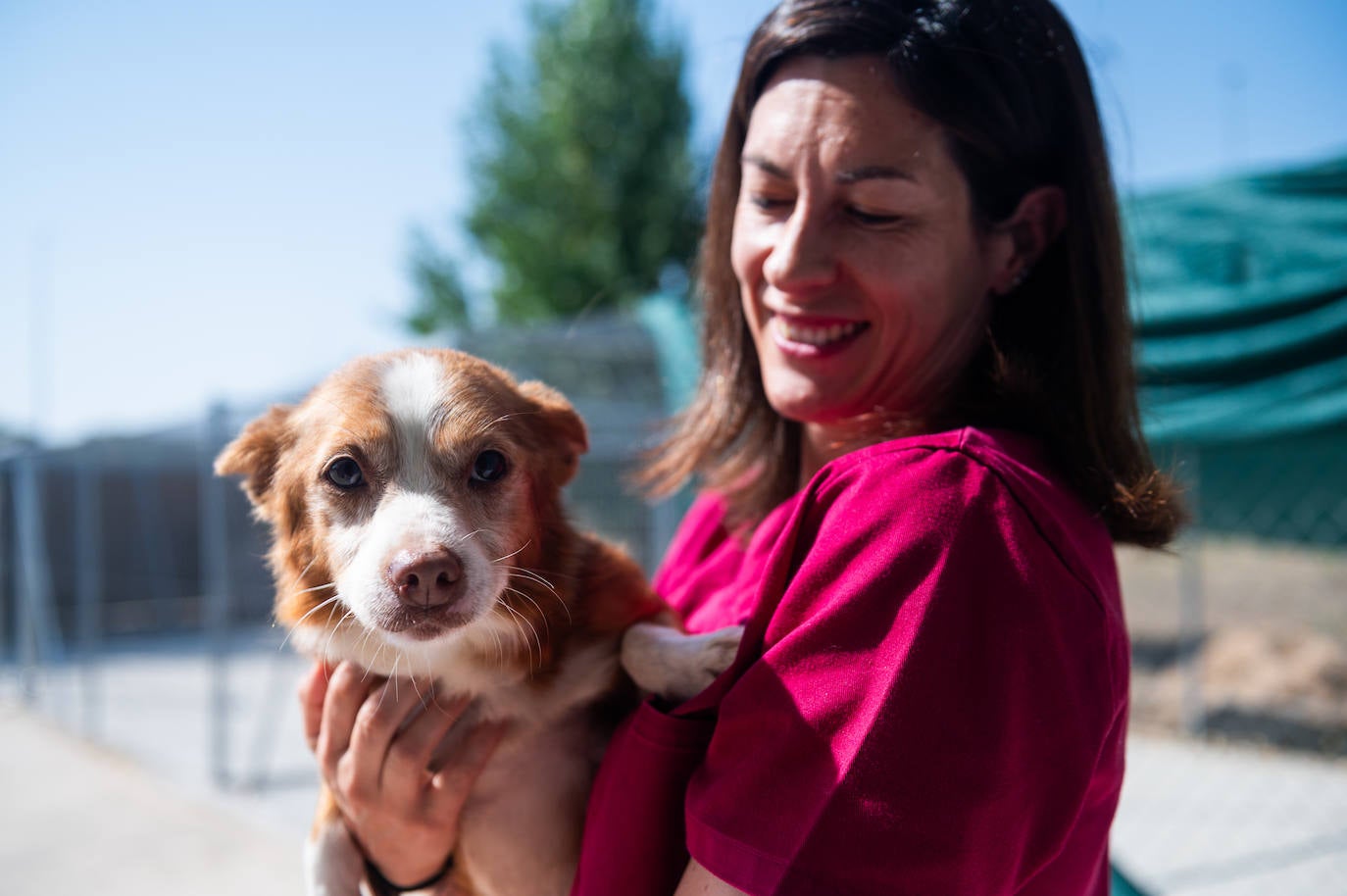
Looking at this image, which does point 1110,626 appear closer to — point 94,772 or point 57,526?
point 94,772

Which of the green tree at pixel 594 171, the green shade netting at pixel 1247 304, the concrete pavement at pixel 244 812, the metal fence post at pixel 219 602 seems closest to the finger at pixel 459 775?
the green shade netting at pixel 1247 304

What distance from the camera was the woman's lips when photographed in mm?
1552

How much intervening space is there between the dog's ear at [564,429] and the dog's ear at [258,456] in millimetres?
497

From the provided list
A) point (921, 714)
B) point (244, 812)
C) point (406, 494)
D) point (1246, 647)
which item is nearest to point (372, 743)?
point (406, 494)

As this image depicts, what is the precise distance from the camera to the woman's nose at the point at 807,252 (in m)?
1.48

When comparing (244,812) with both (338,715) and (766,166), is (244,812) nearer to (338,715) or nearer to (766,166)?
(338,715)

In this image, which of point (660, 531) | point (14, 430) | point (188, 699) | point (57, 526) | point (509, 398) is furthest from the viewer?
point (14, 430)

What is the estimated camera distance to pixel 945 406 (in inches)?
58.5

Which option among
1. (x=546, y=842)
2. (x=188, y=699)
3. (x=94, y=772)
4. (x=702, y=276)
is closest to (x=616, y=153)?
(x=188, y=699)

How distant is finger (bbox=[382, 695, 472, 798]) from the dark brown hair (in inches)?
38.9

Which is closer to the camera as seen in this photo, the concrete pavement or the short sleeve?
the short sleeve

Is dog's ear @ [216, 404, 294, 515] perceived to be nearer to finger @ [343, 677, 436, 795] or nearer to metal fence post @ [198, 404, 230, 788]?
finger @ [343, 677, 436, 795]

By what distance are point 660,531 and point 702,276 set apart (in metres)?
3.83

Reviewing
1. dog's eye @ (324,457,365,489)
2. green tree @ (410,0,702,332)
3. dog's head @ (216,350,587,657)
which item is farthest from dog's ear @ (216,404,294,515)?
green tree @ (410,0,702,332)
